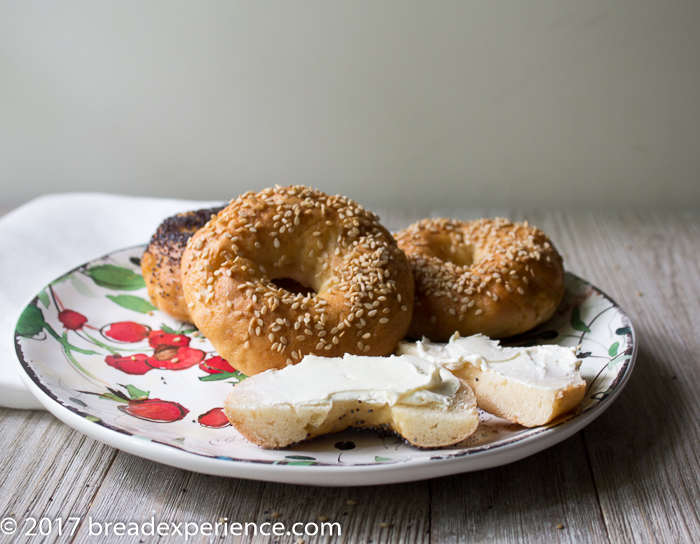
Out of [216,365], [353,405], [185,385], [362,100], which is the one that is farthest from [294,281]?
[362,100]

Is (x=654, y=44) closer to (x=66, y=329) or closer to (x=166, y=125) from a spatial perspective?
(x=166, y=125)

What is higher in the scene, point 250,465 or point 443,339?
point 250,465

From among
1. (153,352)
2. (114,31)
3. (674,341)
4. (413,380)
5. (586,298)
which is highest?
(114,31)

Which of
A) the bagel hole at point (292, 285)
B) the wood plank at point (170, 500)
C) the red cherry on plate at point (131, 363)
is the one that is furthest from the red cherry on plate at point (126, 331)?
the wood plank at point (170, 500)

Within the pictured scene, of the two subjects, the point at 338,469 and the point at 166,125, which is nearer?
the point at 338,469

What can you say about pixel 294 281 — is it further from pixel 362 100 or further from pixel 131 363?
pixel 362 100

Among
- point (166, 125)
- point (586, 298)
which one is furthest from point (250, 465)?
point (166, 125)

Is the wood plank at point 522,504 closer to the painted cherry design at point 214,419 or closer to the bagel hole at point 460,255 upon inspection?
the painted cherry design at point 214,419

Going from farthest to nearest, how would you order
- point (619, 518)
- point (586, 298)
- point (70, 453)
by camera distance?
point (586, 298)
point (70, 453)
point (619, 518)
